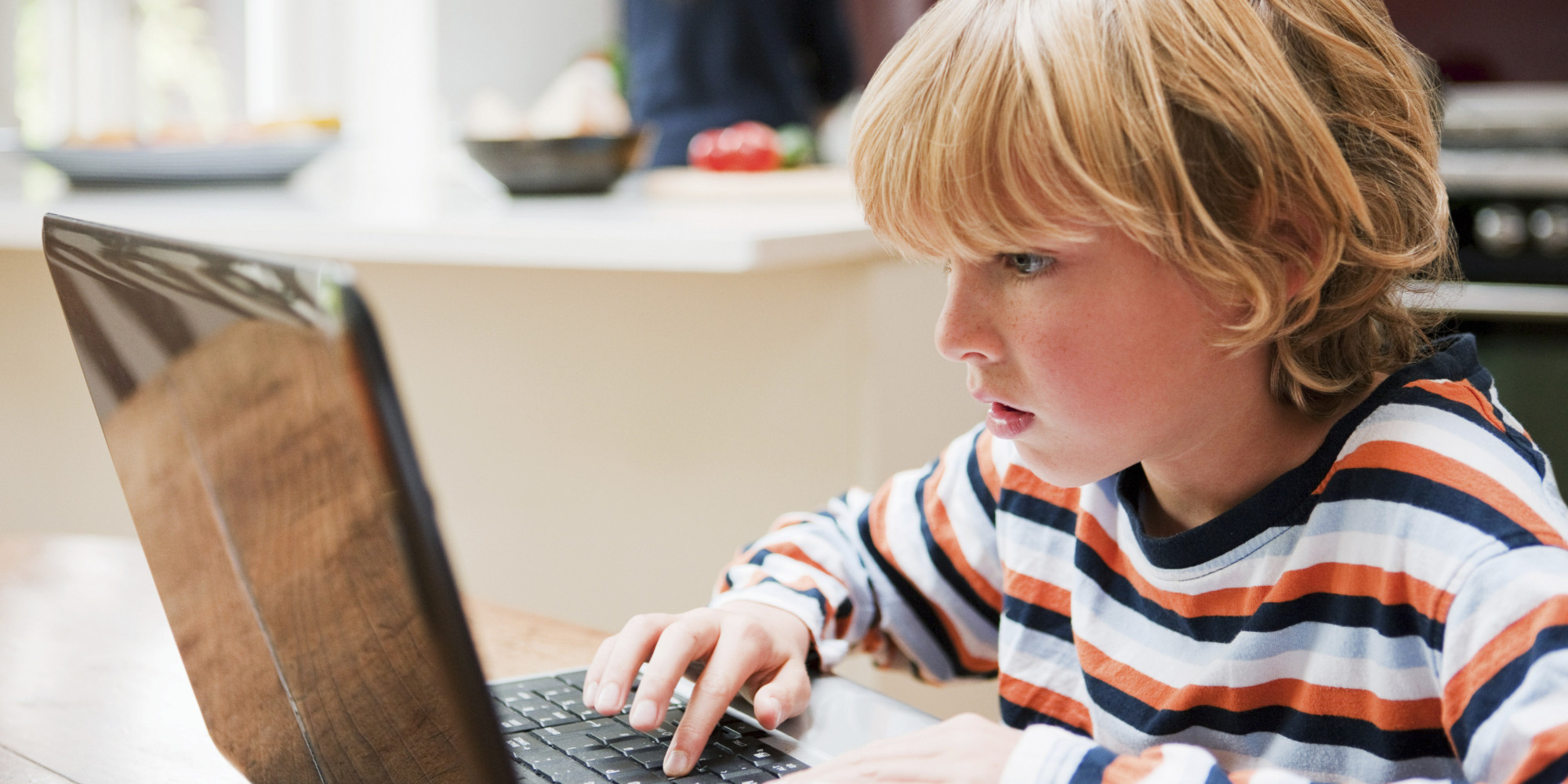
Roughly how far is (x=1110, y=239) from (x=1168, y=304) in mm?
48

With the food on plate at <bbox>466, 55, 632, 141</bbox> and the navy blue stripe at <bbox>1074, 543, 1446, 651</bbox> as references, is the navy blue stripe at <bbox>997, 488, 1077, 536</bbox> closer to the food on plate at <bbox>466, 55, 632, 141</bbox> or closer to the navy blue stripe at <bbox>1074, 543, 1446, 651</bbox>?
the navy blue stripe at <bbox>1074, 543, 1446, 651</bbox>

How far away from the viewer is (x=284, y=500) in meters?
0.44

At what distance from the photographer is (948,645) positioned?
0.95 meters

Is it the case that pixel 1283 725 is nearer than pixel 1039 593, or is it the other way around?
pixel 1283 725

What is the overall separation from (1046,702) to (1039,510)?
122 mm

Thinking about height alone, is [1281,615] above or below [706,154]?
below

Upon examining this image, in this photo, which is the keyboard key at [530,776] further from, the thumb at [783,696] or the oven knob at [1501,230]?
the oven knob at [1501,230]

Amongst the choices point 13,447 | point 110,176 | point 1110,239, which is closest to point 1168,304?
point 1110,239

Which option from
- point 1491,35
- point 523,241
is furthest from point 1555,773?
point 1491,35

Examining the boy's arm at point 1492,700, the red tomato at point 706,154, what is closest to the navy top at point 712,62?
the red tomato at point 706,154

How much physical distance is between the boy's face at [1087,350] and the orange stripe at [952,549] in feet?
0.71

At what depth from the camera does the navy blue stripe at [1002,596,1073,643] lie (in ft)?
2.74

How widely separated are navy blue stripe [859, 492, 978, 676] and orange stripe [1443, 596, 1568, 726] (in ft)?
1.31

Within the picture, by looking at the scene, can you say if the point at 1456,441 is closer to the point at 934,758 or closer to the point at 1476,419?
the point at 1476,419
